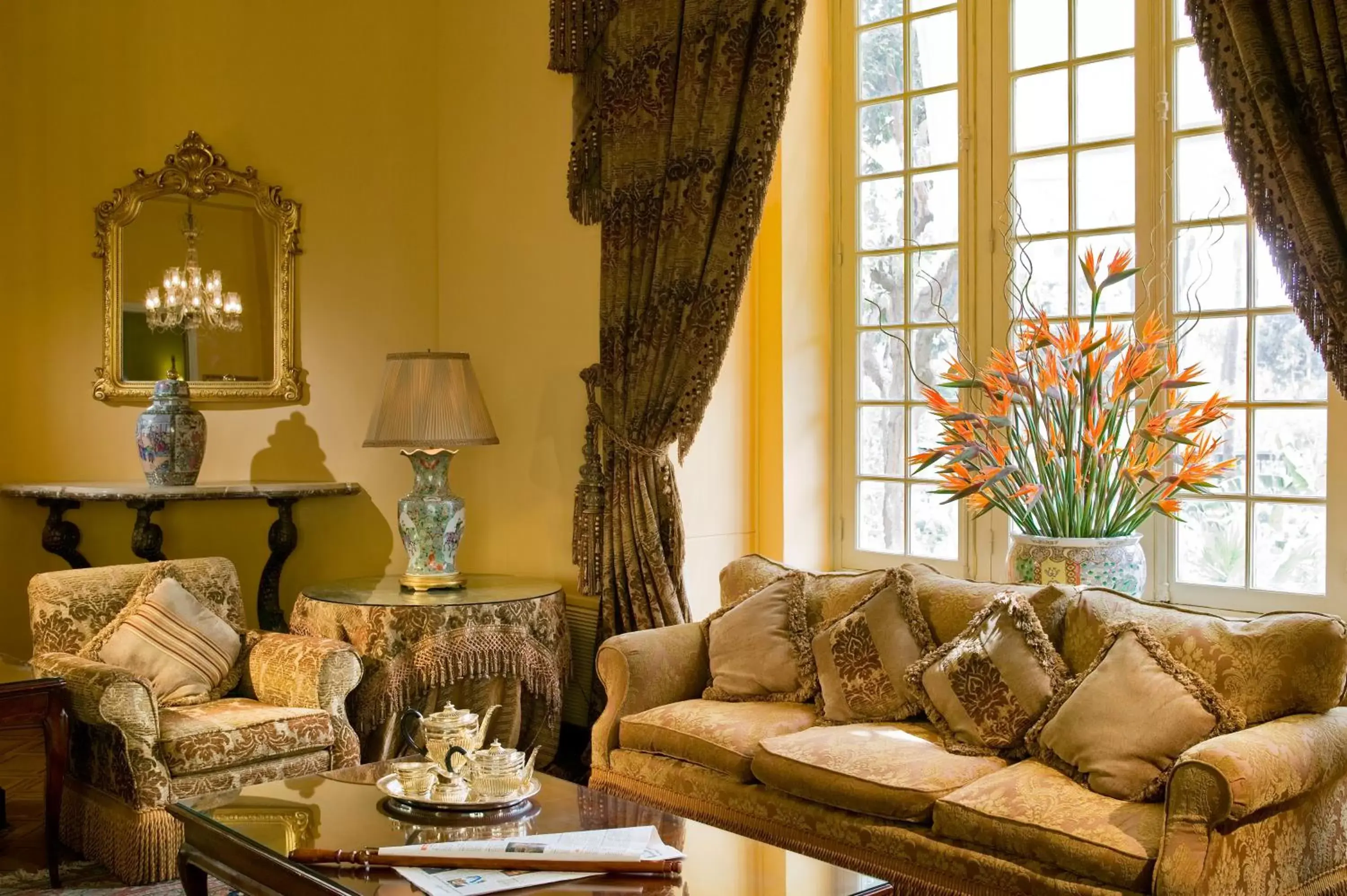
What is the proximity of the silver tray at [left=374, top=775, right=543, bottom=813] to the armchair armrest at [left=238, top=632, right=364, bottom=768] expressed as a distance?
1075 millimetres

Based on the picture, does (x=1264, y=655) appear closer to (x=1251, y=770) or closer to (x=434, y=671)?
(x=1251, y=770)

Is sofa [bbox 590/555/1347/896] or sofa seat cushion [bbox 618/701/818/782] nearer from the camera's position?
sofa [bbox 590/555/1347/896]

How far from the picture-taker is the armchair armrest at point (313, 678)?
392 cm

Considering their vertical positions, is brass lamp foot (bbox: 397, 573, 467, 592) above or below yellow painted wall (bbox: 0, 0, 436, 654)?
below

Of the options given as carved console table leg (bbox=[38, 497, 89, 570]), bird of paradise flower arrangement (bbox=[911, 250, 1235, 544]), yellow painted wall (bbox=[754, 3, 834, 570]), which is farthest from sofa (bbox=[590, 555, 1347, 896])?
carved console table leg (bbox=[38, 497, 89, 570])

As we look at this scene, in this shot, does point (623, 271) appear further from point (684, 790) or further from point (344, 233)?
point (684, 790)

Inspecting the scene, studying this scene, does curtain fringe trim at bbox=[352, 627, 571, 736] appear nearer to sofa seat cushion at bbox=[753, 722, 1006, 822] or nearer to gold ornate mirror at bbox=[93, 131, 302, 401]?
sofa seat cushion at bbox=[753, 722, 1006, 822]

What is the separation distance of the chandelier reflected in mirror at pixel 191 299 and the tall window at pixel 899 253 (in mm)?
2452

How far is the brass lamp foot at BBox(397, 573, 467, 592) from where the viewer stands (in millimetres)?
4598

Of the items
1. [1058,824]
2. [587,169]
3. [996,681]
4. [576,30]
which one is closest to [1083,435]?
[996,681]

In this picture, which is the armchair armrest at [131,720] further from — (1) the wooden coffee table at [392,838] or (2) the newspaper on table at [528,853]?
(2) the newspaper on table at [528,853]

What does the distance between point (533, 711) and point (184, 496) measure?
1.47m

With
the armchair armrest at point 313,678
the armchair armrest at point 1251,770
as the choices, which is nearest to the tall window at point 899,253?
the armchair armrest at point 1251,770

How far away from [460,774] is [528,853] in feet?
1.57
